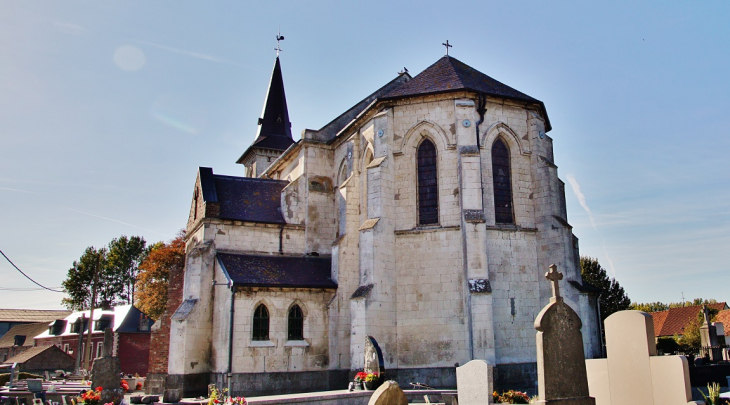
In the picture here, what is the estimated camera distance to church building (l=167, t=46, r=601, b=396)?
19000 millimetres

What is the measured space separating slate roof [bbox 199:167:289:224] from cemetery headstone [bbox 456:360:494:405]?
13.9 metres

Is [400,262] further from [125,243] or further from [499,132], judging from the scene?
[125,243]

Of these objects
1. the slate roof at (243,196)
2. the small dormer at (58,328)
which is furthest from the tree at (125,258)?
the slate roof at (243,196)

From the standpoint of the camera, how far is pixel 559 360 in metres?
8.44

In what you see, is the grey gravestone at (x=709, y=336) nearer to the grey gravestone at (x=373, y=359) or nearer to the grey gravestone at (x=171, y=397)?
the grey gravestone at (x=373, y=359)

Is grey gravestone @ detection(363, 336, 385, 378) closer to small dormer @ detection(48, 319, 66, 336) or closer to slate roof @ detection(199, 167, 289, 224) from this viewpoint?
slate roof @ detection(199, 167, 289, 224)

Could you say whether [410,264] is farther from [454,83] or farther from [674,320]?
[674,320]

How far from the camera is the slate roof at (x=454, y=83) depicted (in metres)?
21.0

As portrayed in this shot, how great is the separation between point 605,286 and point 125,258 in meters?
51.3

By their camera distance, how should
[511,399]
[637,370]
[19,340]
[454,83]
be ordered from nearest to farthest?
1. [637,370]
2. [511,399]
3. [454,83]
4. [19,340]

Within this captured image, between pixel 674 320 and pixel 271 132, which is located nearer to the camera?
pixel 271 132

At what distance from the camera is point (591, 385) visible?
31.0 ft

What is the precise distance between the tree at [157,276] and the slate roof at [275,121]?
9.56 metres

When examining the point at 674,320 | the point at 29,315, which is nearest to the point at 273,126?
the point at 674,320
